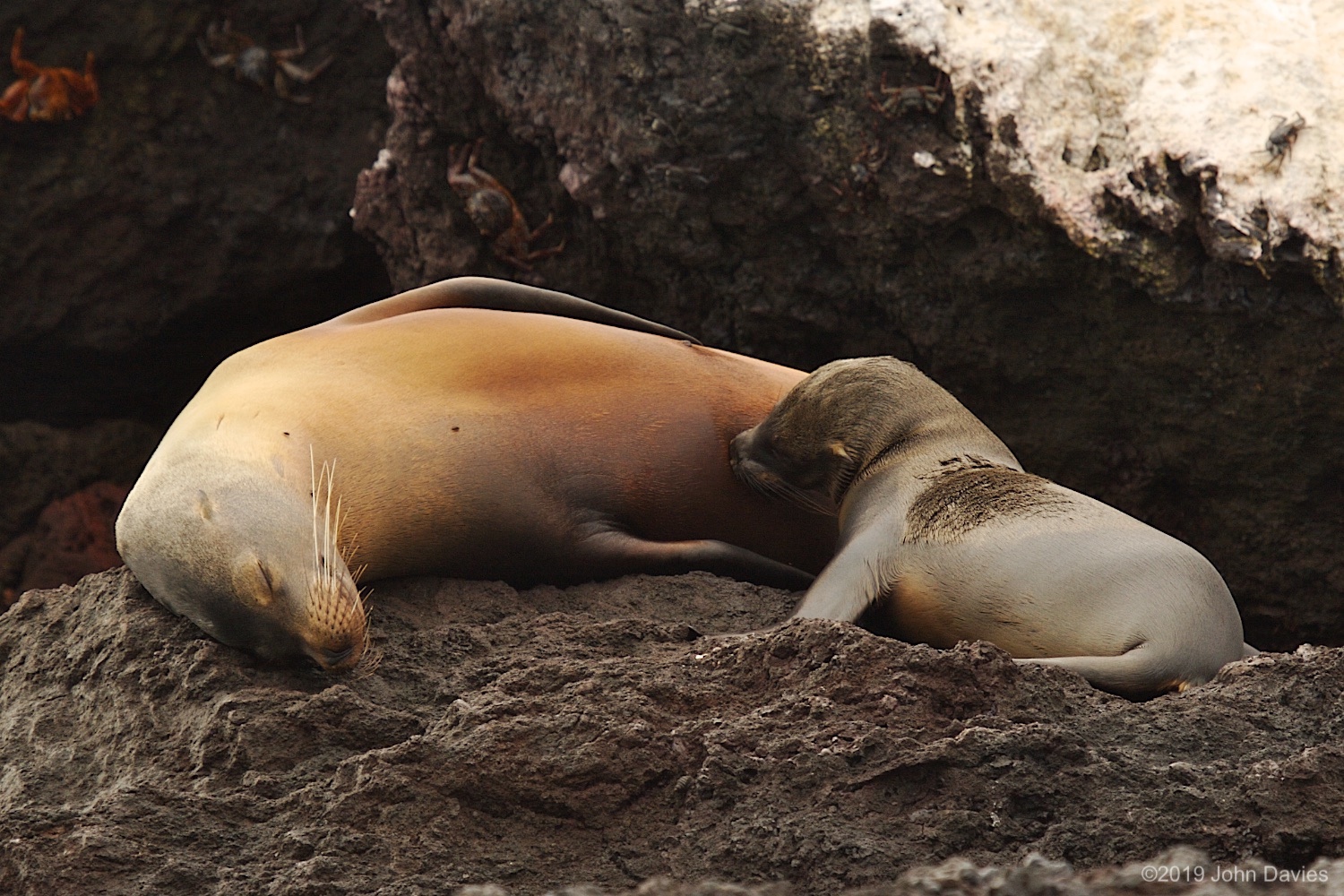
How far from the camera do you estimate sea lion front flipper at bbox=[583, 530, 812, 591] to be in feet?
13.8

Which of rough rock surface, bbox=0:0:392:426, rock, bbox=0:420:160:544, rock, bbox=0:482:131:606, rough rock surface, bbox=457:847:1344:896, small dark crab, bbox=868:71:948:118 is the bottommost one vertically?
rock, bbox=0:482:131:606

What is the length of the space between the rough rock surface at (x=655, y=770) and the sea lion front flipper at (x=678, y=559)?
79 cm

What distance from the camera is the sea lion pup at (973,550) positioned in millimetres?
3477

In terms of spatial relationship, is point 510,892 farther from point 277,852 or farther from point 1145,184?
point 1145,184

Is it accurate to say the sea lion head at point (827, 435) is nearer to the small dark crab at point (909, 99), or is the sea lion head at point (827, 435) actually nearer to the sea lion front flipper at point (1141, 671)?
the small dark crab at point (909, 99)

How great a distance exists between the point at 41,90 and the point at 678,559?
4.02m

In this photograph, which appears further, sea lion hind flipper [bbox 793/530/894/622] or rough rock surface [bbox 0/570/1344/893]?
sea lion hind flipper [bbox 793/530/894/622]

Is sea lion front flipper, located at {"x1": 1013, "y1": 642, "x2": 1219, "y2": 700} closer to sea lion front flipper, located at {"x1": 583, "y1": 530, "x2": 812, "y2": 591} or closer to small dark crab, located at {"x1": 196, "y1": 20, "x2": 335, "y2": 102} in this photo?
sea lion front flipper, located at {"x1": 583, "y1": 530, "x2": 812, "y2": 591}

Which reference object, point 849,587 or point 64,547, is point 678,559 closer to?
point 849,587

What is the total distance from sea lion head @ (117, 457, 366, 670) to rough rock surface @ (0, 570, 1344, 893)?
9 cm

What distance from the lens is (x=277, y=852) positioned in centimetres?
268

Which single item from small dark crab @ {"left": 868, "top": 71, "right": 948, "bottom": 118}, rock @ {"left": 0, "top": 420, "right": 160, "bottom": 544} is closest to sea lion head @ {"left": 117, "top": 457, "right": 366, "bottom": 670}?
small dark crab @ {"left": 868, "top": 71, "right": 948, "bottom": 118}

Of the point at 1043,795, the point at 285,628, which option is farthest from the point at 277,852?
the point at 1043,795

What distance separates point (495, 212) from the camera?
5.87 m
